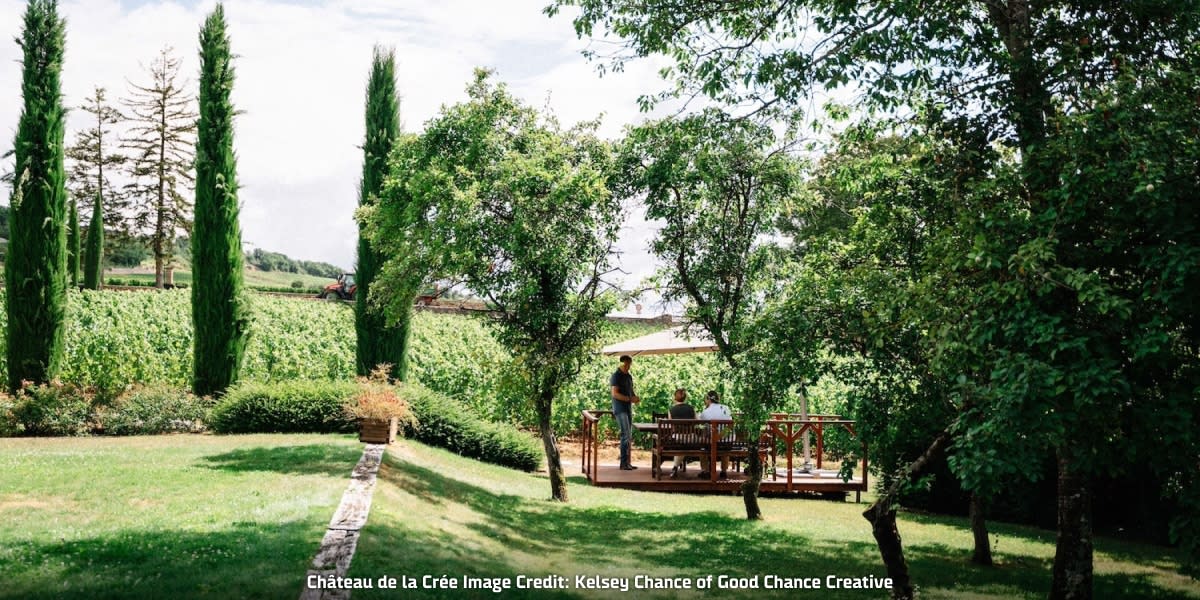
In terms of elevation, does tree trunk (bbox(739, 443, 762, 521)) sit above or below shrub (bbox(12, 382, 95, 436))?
below

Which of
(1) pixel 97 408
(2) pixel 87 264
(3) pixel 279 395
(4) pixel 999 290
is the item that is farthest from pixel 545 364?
(2) pixel 87 264

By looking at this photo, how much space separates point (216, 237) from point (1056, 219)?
17.2 m

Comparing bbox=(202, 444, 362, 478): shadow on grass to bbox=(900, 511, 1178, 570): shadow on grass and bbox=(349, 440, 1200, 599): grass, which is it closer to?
bbox=(349, 440, 1200, 599): grass

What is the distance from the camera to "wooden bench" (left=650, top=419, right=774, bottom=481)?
15.0 metres

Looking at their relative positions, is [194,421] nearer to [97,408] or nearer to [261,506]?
[97,408]

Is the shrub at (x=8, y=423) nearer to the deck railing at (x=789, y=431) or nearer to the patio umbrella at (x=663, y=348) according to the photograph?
the deck railing at (x=789, y=431)

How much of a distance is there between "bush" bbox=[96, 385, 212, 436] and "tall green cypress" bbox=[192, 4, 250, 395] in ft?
4.20

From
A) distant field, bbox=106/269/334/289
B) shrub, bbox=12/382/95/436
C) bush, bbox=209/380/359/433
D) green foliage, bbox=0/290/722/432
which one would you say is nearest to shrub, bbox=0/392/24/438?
shrub, bbox=12/382/95/436

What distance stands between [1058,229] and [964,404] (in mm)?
1609

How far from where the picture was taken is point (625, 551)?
31.9ft

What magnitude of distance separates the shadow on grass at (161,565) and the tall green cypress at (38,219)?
42.1 feet

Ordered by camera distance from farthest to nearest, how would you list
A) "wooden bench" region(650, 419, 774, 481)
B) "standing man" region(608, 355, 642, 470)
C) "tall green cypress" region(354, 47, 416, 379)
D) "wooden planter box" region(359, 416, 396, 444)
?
"tall green cypress" region(354, 47, 416, 379), "standing man" region(608, 355, 642, 470), "wooden bench" region(650, 419, 774, 481), "wooden planter box" region(359, 416, 396, 444)

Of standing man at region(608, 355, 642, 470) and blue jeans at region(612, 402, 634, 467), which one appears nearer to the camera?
standing man at region(608, 355, 642, 470)

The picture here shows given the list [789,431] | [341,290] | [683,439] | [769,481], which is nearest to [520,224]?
[683,439]
